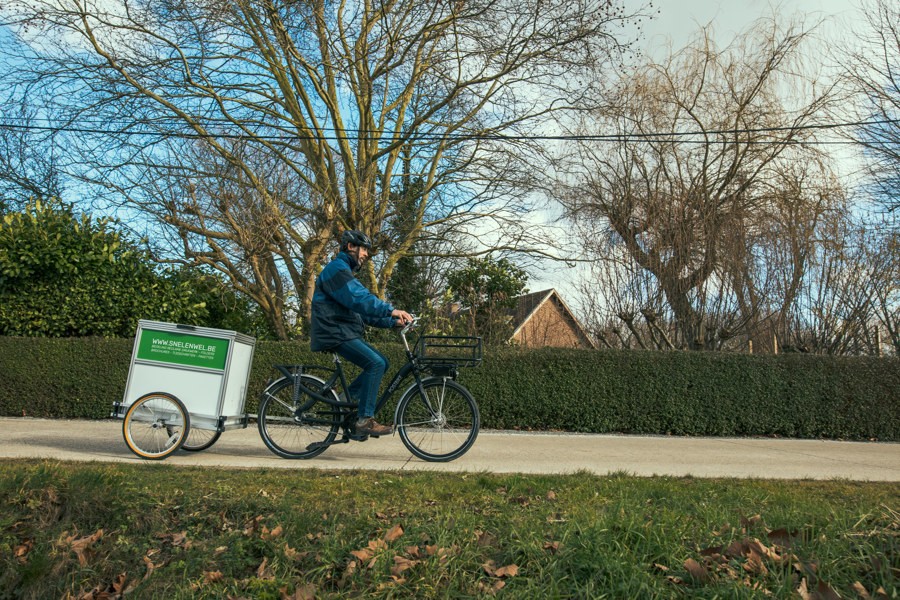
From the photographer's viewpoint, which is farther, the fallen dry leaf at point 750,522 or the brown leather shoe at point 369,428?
the brown leather shoe at point 369,428

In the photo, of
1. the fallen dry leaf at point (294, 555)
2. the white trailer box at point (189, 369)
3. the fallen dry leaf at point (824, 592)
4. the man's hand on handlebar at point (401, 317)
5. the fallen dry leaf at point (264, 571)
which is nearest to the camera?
the fallen dry leaf at point (824, 592)

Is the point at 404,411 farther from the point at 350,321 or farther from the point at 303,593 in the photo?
the point at 303,593

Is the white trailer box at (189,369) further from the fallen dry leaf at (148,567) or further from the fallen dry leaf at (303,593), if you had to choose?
the fallen dry leaf at (303,593)

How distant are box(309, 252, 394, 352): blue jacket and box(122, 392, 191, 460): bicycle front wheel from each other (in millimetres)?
1497

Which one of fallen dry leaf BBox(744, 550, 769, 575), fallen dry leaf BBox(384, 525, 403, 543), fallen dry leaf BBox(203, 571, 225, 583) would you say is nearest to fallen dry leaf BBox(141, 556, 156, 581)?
fallen dry leaf BBox(203, 571, 225, 583)

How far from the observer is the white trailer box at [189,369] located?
6.64 metres

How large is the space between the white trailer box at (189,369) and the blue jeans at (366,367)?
1249 millimetres

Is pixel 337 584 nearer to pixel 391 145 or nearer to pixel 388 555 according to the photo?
pixel 388 555

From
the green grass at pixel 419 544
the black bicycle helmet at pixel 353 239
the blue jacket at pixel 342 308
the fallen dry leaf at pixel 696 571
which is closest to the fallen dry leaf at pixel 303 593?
the green grass at pixel 419 544

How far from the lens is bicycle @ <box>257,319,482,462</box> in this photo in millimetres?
6496

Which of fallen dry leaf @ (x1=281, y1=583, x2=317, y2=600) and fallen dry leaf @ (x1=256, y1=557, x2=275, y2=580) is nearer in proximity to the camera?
fallen dry leaf @ (x1=281, y1=583, x2=317, y2=600)

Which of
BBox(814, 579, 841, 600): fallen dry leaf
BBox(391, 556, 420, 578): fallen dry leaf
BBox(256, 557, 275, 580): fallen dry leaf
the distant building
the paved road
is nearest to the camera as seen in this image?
BBox(814, 579, 841, 600): fallen dry leaf

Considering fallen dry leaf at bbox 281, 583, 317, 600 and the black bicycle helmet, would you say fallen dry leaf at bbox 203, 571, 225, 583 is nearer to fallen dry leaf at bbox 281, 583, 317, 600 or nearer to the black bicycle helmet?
fallen dry leaf at bbox 281, 583, 317, 600

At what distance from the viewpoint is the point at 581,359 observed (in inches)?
422
